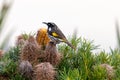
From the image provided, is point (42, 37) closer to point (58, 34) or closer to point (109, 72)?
point (109, 72)

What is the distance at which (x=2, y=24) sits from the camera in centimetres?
268

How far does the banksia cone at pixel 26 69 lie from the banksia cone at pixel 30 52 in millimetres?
80

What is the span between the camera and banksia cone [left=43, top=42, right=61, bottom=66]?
250 cm

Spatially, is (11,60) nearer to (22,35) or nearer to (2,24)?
(2,24)

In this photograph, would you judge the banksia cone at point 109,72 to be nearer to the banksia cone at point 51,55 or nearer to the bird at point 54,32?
the banksia cone at point 51,55

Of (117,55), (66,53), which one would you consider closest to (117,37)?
(117,55)

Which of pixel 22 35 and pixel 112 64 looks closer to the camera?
pixel 112 64

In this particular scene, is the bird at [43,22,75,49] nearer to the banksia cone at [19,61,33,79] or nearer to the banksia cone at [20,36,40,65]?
the banksia cone at [20,36,40,65]

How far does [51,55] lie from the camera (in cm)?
251

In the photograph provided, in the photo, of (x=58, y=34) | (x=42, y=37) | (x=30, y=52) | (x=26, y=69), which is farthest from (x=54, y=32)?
(x=26, y=69)

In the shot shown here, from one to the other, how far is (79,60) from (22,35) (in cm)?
64

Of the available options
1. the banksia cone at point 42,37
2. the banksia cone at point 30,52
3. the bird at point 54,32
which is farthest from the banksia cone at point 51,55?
the bird at point 54,32

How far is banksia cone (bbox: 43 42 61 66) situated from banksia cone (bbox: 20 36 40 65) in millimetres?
61

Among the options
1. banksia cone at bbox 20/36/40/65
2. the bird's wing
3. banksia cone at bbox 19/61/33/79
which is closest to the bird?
the bird's wing
